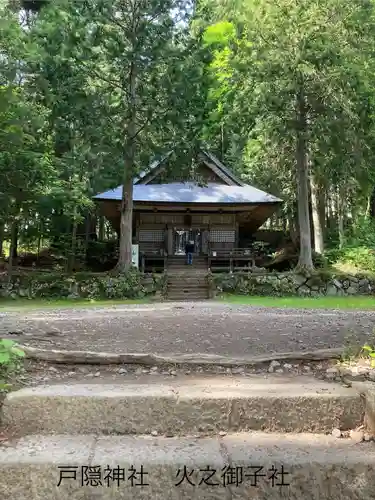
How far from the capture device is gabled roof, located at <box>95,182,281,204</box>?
20.0 m

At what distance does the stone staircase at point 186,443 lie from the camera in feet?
7.98

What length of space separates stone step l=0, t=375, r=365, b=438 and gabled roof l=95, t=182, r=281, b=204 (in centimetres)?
1651

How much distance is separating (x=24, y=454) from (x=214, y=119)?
58.4 feet

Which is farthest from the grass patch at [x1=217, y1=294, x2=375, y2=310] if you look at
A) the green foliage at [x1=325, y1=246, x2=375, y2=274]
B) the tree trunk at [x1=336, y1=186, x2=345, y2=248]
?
the tree trunk at [x1=336, y1=186, x2=345, y2=248]

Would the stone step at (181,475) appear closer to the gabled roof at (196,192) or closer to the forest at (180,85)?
the forest at (180,85)

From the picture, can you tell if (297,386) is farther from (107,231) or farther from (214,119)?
(107,231)

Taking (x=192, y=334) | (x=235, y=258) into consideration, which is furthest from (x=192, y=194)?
(x=192, y=334)

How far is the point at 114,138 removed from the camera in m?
16.7

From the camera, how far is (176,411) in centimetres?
300

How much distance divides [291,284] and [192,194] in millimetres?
6630

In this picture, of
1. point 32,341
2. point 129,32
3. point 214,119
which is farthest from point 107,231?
point 32,341

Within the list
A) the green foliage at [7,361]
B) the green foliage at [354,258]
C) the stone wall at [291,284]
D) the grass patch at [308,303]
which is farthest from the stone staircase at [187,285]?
the green foliage at [7,361]

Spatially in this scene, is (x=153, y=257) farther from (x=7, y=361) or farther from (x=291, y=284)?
(x=7, y=361)

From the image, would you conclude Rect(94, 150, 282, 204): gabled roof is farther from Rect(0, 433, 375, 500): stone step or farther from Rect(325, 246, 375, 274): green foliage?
Rect(0, 433, 375, 500): stone step
